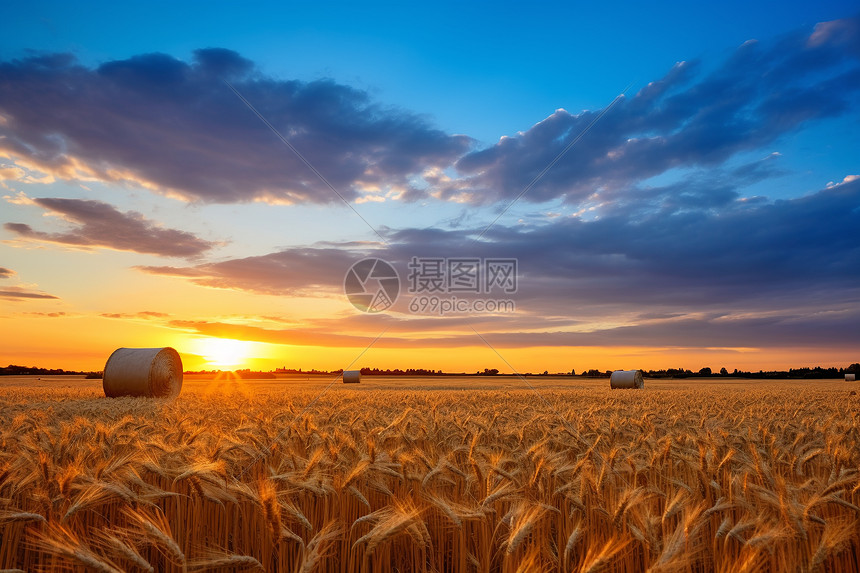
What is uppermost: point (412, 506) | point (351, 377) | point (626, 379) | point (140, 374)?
point (140, 374)

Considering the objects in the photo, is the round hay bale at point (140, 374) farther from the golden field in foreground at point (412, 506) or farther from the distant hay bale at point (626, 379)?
the distant hay bale at point (626, 379)

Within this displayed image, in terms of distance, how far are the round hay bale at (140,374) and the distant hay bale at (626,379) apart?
2617cm

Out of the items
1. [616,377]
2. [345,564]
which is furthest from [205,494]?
[616,377]

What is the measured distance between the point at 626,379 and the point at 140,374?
2844 centimetres

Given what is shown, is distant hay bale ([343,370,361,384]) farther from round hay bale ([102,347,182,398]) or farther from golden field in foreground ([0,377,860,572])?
golden field in foreground ([0,377,860,572])

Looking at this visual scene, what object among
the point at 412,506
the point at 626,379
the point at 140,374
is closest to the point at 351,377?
the point at 626,379

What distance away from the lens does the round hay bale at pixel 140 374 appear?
19.8 meters

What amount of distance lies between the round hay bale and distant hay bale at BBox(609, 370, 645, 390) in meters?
26.2

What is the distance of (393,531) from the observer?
2537mm

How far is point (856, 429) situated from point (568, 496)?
7976 mm

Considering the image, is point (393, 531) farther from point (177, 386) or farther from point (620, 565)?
point (177, 386)

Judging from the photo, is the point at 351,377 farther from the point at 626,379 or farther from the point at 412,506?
the point at 412,506

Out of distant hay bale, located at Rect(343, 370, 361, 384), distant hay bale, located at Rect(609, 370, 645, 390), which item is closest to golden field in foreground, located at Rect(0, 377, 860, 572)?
distant hay bale, located at Rect(609, 370, 645, 390)

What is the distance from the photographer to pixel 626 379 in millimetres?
34719
